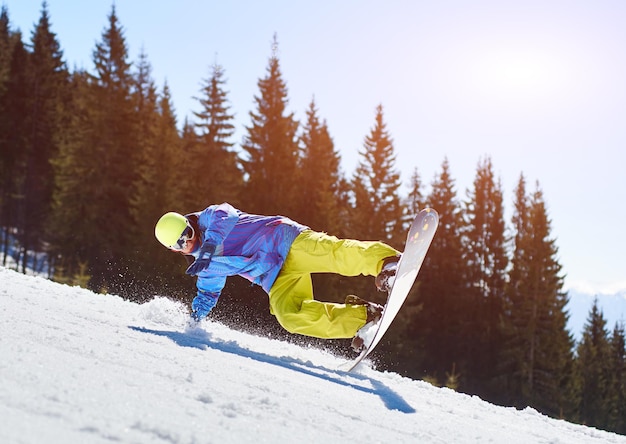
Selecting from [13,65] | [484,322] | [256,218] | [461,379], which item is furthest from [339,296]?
[13,65]

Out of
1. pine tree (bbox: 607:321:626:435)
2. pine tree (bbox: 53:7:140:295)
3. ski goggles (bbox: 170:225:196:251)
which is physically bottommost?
pine tree (bbox: 607:321:626:435)

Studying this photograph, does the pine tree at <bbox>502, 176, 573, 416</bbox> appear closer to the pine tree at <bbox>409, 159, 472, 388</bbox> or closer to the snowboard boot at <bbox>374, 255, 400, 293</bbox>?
the pine tree at <bbox>409, 159, 472, 388</bbox>

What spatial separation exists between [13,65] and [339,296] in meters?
22.6

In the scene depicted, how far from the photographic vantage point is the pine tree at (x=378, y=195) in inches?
893

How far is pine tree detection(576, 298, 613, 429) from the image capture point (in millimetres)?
29598

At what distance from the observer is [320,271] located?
171 inches

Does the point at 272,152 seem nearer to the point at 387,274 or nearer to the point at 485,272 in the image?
the point at 485,272

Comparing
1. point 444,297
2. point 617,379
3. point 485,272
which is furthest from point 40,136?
point 617,379

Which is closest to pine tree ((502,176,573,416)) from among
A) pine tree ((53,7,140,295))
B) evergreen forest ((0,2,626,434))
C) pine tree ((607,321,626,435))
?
evergreen forest ((0,2,626,434))

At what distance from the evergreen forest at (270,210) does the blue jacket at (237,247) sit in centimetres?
1177

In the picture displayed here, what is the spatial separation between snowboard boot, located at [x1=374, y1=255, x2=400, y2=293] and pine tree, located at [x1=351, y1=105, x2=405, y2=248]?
17.9 metres

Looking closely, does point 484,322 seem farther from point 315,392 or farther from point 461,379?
point 315,392

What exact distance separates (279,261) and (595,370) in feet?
109

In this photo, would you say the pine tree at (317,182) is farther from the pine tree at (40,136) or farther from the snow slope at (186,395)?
the snow slope at (186,395)
